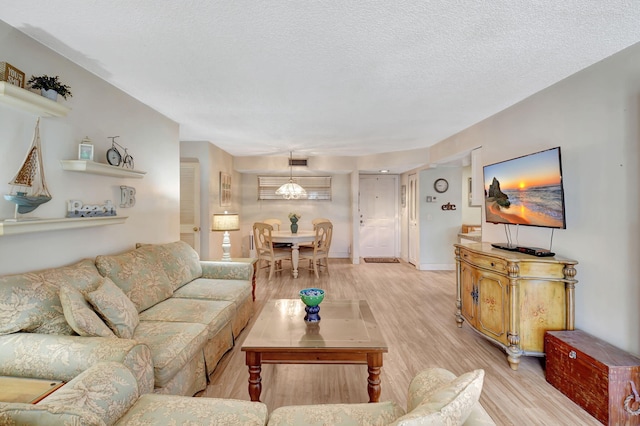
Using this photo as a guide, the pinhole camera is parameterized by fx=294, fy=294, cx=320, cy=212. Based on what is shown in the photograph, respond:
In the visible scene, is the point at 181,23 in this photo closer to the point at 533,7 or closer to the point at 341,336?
the point at 533,7

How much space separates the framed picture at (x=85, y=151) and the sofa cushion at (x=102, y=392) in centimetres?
163

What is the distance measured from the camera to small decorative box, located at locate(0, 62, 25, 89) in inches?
65.3

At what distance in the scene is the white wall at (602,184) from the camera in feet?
6.57

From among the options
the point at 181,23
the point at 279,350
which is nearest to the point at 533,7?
the point at 181,23

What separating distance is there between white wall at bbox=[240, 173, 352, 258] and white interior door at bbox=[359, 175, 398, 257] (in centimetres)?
38

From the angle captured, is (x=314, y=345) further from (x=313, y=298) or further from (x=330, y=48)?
(x=330, y=48)

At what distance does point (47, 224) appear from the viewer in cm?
182

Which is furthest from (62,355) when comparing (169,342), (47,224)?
(47,224)

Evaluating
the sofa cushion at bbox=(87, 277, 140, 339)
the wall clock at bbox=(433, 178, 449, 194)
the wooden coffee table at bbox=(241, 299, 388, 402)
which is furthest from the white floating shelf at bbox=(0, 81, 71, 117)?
the wall clock at bbox=(433, 178, 449, 194)

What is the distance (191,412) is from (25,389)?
2.45ft

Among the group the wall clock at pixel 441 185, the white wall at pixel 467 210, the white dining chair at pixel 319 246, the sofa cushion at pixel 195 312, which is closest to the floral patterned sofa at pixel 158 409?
the sofa cushion at pixel 195 312

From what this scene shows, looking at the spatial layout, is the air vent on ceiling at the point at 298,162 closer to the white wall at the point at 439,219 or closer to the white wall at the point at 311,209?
the white wall at the point at 311,209

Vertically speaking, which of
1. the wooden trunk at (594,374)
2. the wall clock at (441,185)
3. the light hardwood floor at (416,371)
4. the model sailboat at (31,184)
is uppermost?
the wall clock at (441,185)

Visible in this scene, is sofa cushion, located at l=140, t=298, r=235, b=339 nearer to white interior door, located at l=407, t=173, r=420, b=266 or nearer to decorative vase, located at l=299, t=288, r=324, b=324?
decorative vase, located at l=299, t=288, r=324, b=324
